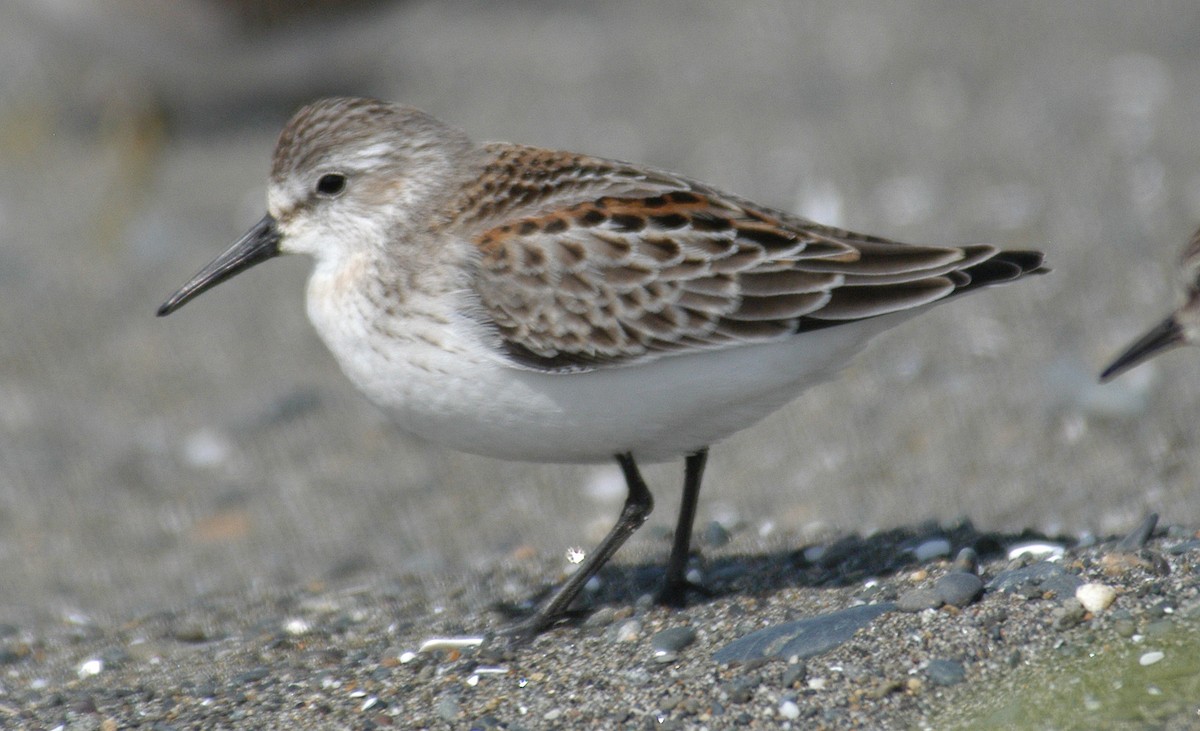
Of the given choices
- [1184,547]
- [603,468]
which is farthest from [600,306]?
[603,468]

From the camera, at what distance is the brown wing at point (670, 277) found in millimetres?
4266

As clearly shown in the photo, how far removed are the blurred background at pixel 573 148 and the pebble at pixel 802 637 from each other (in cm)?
117

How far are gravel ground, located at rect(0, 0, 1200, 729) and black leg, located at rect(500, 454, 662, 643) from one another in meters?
0.09

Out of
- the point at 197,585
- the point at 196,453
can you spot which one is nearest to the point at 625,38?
the point at 196,453

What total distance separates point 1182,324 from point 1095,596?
1.19 m

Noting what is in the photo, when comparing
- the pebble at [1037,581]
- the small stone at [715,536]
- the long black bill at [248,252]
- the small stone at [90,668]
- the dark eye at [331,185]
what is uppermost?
the dark eye at [331,185]

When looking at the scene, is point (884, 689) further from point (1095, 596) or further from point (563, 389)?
point (563, 389)

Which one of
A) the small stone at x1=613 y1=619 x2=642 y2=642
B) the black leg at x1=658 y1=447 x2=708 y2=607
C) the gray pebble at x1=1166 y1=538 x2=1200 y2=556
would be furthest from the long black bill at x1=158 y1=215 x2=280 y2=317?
the gray pebble at x1=1166 y1=538 x2=1200 y2=556

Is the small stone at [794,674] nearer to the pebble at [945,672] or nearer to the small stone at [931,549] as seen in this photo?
the pebble at [945,672]

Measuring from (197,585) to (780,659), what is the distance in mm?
3064

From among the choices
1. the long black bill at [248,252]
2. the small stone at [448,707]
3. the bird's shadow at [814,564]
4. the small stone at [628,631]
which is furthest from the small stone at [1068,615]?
the long black bill at [248,252]

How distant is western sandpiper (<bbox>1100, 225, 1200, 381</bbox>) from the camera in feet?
15.3

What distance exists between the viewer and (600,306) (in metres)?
4.30

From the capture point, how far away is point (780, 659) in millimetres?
3986
